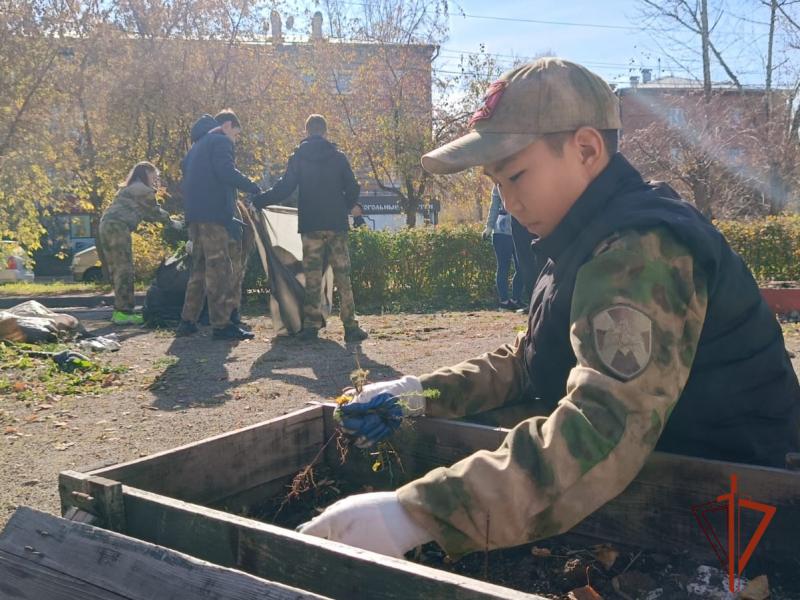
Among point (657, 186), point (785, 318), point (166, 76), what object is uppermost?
point (166, 76)

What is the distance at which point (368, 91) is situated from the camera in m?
23.4

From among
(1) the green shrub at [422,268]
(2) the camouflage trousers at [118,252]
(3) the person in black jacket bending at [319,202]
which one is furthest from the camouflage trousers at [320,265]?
(1) the green shrub at [422,268]

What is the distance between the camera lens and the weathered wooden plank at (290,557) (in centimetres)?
142

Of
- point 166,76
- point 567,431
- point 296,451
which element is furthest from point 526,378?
point 166,76

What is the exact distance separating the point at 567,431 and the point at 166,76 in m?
19.8

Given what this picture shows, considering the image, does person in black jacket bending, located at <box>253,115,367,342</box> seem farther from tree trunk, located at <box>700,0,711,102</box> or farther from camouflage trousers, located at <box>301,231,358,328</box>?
tree trunk, located at <box>700,0,711,102</box>

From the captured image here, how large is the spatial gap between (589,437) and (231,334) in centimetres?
774

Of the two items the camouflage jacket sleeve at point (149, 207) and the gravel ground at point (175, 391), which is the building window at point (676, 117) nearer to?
the gravel ground at point (175, 391)

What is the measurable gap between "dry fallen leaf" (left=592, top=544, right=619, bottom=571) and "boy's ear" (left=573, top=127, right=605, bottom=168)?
3.49 ft

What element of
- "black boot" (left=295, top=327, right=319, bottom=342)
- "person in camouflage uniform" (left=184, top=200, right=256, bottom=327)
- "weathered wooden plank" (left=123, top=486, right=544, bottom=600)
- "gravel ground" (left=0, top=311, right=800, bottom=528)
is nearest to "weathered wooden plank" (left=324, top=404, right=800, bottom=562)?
"weathered wooden plank" (left=123, top=486, right=544, bottom=600)

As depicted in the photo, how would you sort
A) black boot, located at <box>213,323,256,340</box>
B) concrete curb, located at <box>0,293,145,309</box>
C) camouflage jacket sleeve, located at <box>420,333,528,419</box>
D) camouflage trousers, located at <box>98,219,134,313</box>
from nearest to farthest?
camouflage jacket sleeve, located at <box>420,333,528,419</box>
black boot, located at <box>213,323,256,340</box>
camouflage trousers, located at <box>98,219,134,313</box>
concrete curb, located at <box>0,293,145,309</box>

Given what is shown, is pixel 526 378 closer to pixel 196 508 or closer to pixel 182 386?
pixel 196 508

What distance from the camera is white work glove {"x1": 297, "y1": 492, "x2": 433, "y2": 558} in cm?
171

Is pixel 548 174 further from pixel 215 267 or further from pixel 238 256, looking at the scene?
pixel 238 256
